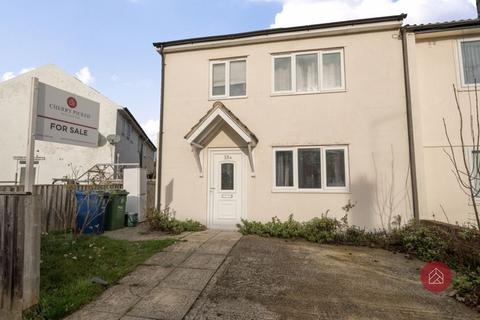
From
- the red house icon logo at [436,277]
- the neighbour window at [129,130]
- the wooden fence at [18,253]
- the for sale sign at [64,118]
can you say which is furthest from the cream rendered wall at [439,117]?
the neighbour window at [129,130]

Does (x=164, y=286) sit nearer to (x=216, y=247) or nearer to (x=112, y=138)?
(x=216, y=247)

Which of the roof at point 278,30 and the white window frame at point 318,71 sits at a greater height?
the roof at point 278,30

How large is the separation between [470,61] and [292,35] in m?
5.34

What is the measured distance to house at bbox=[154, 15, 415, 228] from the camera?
8234 millimetres

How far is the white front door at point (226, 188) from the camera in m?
8.98

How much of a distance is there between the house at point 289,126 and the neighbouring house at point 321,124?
3 cm

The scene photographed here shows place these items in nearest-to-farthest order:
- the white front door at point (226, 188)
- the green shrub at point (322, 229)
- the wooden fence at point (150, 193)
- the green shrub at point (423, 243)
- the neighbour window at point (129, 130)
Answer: the green shrub at point (423, 243)
the green shrub at point (322, 229)
the white front door at point (226, 188)
the wooden fence at point (150, 193)
the neighbour window at point (129, 130)

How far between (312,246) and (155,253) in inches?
154

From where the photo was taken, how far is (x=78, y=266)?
5328 millimetres

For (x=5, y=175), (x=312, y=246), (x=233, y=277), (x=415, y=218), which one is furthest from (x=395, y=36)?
(x=5, y=175)

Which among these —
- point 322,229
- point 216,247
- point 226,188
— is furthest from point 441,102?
point 216,247

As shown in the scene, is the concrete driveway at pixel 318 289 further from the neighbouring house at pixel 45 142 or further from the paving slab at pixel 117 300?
the neighbouring house at pixel 45 142

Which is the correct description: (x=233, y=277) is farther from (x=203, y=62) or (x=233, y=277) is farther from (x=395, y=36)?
(x=395, y=36)

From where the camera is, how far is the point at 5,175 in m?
15.5
